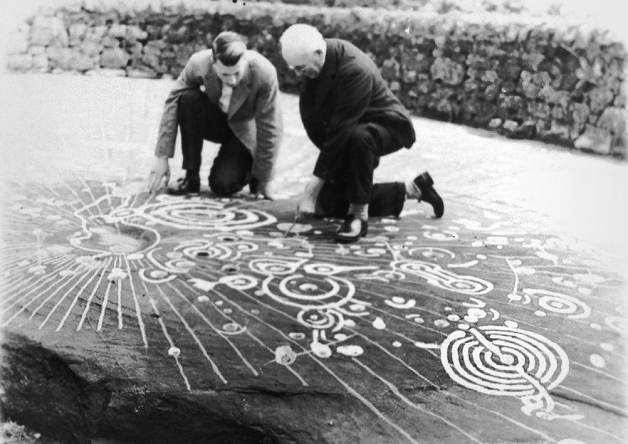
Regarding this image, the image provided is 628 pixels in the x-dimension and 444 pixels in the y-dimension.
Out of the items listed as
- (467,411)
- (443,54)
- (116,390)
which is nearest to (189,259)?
(116,390)

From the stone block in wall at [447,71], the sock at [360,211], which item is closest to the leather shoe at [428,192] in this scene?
the sock at [360,211]

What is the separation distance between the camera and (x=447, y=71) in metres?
4.52

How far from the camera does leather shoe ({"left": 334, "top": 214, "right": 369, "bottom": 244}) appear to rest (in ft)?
11.1

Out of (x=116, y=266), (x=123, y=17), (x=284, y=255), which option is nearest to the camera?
(x=116, y=266)

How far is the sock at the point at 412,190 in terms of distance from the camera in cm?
371

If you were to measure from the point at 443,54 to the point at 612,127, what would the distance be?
1.17 metres

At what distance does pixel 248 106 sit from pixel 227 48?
43 centimetres

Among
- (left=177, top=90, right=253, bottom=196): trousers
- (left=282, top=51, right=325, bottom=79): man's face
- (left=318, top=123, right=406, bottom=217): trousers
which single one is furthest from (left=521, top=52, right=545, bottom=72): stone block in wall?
(left=177, top=90, right=253, bottom=196): trousers

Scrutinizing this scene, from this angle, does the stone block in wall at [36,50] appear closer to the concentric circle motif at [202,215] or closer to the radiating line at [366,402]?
the concentric circle motif at [202,215]

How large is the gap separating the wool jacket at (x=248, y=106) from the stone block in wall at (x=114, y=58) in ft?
1.70

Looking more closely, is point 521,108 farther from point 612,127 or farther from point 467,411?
point 467,411

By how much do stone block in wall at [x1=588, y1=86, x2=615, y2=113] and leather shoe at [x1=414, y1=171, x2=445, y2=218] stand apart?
1.45 m

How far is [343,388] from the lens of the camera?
6.93 ft

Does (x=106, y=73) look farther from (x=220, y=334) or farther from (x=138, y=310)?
(x=220, y=334)
